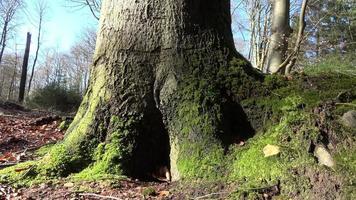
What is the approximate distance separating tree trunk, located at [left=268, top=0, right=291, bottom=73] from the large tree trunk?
19.2 feet

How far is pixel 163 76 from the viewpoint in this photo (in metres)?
3.57

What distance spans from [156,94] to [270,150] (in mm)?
1205

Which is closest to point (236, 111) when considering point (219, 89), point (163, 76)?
point (219, 89)

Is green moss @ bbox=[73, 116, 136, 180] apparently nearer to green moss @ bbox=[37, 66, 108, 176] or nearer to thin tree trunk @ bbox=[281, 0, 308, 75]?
green moss @ bbox=[37, 66, 108, 176]

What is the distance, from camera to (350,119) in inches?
114

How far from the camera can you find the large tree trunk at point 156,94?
11.1ft

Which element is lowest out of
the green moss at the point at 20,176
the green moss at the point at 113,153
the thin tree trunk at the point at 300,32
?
the green moss at the point at 20,176

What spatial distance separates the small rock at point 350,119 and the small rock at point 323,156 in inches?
12.4

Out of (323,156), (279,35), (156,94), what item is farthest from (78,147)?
(279,35)

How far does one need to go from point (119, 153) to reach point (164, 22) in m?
1.33

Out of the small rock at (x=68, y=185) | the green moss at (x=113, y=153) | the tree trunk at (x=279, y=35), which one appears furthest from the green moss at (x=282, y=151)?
the tree trunk at (x=279, y=35)

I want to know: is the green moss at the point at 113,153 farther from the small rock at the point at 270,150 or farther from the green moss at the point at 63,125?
the green moss at the point at 63,125

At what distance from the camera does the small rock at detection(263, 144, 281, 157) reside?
2885 mm

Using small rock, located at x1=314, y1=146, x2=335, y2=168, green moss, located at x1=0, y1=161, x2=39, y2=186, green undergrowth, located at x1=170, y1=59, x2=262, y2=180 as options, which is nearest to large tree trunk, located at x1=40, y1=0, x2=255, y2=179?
green undergrowth, located at x1=170, y1=59, x2=262, y2=180
